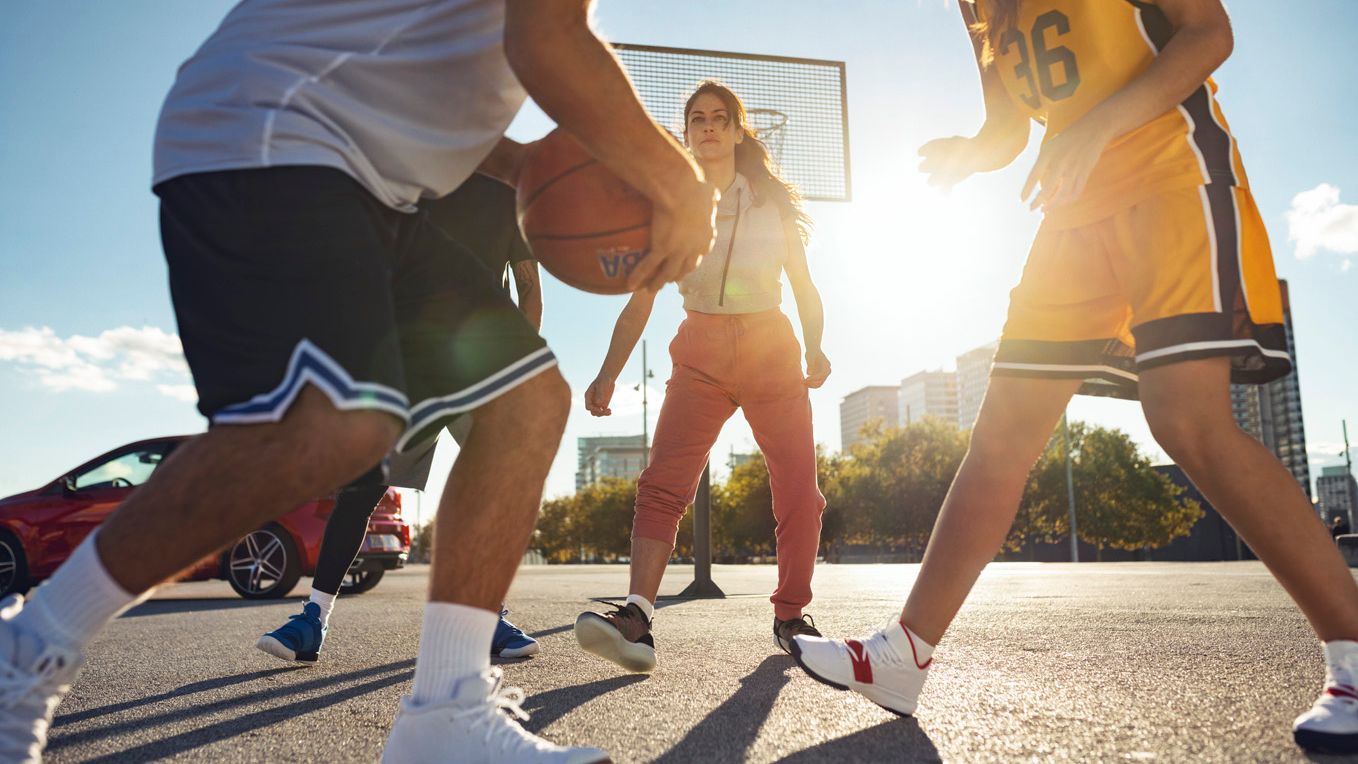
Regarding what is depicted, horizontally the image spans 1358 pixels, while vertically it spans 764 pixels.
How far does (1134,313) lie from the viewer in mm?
2271

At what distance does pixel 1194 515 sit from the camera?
55.3m

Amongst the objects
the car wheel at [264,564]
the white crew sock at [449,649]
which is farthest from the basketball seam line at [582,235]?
the car wheel at [264,564]

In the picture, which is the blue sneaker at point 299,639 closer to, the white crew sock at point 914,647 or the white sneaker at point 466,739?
the white sneaker at point 466,739

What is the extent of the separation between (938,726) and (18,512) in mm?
10664

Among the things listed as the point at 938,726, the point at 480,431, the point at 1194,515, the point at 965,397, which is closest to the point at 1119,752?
the point at 938,726

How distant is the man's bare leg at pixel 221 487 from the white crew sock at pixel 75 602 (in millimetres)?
21

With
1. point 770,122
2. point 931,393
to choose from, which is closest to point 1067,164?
point 770,122

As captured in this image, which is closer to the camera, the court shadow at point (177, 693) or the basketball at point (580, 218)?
the basketball at point (580, 218)

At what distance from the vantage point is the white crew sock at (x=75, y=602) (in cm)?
135

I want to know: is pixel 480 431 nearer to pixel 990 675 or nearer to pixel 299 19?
pixel 299 19

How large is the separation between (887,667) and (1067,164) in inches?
50.4

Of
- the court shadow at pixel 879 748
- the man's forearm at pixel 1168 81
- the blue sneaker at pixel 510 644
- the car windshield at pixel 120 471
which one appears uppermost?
the man's forearm at pixel 1168 81

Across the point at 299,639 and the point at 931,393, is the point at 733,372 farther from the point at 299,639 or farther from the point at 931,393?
the point at 931,393

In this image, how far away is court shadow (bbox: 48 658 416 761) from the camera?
223 cm
